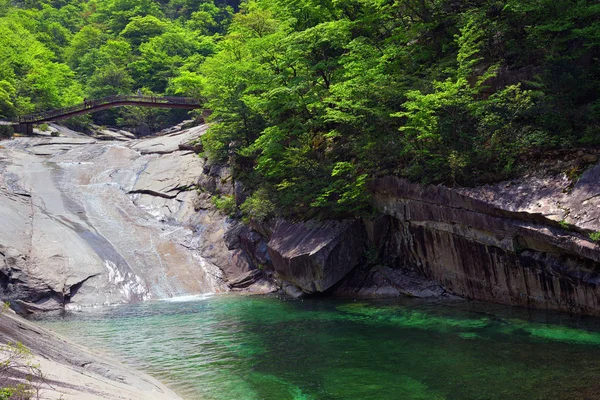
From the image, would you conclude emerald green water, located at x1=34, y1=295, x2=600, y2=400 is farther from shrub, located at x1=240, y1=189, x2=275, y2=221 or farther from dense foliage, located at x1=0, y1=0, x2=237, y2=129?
dense foliage, located at x1=0, y1=0, x2=237, y2=129

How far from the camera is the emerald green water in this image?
32.9 ft

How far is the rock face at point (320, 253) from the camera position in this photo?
1998cm

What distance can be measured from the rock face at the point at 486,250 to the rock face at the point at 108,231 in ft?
22.4

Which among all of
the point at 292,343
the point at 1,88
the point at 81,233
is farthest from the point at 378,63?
the point at 1,88

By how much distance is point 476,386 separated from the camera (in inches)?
384

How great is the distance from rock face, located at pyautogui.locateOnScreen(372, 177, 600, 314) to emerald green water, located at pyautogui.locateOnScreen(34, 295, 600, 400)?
0.83m

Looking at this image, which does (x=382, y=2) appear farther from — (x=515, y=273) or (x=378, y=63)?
(x=515, y=273)

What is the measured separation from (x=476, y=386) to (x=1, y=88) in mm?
48949

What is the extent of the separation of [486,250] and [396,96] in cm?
695

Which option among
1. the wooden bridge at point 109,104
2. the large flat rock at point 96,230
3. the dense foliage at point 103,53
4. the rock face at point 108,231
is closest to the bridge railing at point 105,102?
the wooden bridge at point 109,104

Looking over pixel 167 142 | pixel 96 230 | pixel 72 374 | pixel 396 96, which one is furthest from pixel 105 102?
pixel 72 374

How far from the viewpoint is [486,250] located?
1634cm

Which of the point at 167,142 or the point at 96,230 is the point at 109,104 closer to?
the point at 167,142

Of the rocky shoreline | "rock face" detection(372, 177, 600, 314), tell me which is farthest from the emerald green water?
the rocky shoreline
